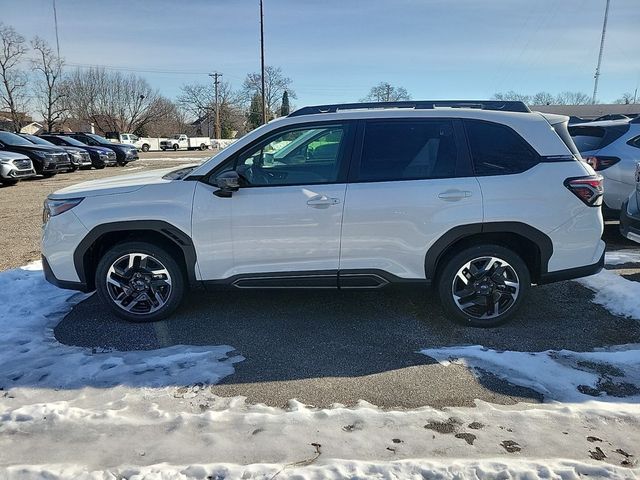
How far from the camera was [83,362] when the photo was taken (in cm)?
372

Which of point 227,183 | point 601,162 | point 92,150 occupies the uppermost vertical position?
point 92,150

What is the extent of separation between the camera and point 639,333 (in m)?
4.20

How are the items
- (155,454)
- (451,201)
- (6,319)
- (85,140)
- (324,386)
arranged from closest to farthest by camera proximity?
1. (155,454)
2. (324,386)
3. (451,201)
4. (6,319)
5. (85,140)

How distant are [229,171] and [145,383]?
69.9 inches

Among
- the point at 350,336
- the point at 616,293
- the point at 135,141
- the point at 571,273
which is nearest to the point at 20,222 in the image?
the point at 350,336

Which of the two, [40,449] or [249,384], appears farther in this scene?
[249,384]

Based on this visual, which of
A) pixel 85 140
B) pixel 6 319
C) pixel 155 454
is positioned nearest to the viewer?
pixel 155 454

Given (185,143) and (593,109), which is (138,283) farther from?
(593,109)

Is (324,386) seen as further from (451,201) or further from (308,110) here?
(308,110)

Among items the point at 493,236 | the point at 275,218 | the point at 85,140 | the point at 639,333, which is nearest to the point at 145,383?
the point at 275,218

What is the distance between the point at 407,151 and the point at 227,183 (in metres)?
1.54

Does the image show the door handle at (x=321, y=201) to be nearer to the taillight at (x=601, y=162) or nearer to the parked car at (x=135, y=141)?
the taillight at (x=601, y=162)

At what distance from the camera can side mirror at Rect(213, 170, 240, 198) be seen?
4020 mm

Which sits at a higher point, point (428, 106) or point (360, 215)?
point (428, 106)
